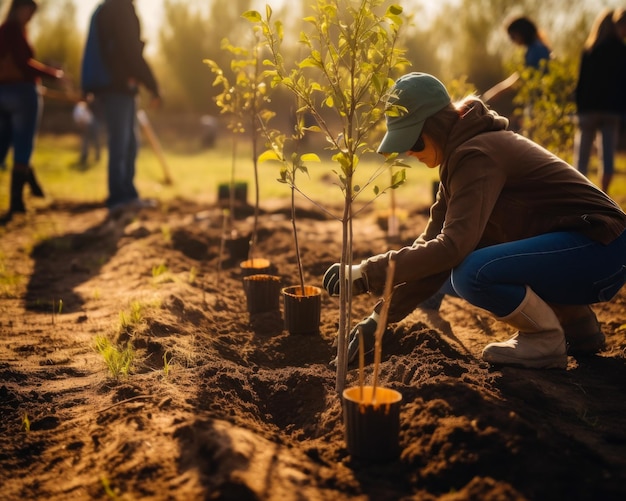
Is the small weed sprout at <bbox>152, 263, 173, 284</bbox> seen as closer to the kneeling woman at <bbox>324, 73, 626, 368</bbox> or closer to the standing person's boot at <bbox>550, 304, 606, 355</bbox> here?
the kneeling woman at <bbox>324, 73, 626, 368</bbox>

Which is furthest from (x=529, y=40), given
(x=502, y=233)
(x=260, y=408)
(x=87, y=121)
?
(x=87, y=121)

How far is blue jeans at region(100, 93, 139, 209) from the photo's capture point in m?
6.88

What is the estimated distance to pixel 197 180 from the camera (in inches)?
444

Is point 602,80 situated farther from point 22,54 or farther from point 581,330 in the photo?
point 22,54

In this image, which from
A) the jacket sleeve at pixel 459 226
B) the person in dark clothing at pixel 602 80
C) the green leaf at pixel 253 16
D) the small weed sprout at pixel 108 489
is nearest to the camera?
the small weed sprout at pixel 108 489

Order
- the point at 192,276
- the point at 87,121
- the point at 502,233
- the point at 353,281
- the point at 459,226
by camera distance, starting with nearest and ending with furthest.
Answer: the point at 459,226 → the point at 353,281 → the point at 502,233 → the point at 192,276 → the point at 87,121

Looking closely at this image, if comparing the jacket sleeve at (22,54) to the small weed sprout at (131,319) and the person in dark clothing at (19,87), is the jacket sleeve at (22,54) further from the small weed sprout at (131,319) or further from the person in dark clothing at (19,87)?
the small weed sprout at (131,319)

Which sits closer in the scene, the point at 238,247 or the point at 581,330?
the point at 581,330

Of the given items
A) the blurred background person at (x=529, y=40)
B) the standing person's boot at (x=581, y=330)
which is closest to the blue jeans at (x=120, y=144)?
the blurred background person at (x=529, y=40)

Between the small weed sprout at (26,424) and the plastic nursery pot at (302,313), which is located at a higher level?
the plastic nursery pot at (302,313)

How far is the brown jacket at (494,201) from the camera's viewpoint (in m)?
2.61

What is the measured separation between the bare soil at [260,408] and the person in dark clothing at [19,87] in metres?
2.97

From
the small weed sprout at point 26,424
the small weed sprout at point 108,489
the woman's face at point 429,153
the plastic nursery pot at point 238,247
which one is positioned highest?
the woman's face at point 429,153

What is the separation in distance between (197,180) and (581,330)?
8.89 meters
